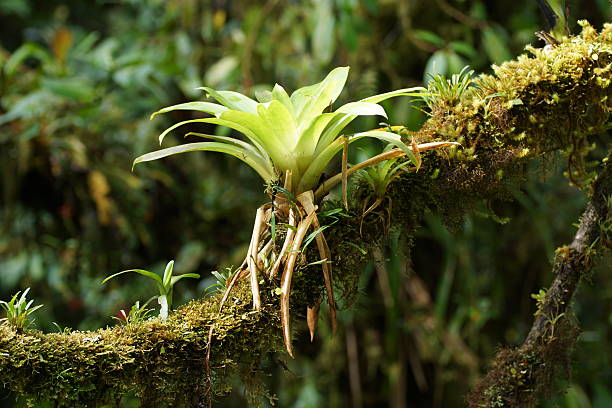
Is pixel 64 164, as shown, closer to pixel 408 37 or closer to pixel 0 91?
pixel 0 91

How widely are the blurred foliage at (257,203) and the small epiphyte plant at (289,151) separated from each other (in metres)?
0.94

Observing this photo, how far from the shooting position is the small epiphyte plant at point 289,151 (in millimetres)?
646

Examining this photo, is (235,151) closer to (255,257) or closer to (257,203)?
(255,257)

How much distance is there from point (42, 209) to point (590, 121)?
5.26ft

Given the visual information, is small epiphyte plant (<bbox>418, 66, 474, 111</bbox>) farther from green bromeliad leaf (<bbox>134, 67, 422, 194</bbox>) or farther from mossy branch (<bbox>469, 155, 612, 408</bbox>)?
mossy branch (<bbox>469, 155, 612, 408</bbox>)

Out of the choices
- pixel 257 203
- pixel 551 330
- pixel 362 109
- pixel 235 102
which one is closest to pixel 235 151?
pixel 235 102

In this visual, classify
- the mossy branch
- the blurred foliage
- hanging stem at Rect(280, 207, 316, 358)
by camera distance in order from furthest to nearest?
the blurred foliage, the mossy branch, hanging stem at Rect(280, 207, 316, 358)

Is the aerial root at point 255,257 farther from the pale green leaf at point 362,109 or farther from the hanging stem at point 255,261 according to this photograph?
the pale green leaf at point 362,109

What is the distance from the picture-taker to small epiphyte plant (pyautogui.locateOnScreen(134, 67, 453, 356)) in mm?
646

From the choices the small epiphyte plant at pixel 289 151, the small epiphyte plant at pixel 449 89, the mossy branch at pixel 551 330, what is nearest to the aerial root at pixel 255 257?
the small epiphyte plant at pixel 289 151

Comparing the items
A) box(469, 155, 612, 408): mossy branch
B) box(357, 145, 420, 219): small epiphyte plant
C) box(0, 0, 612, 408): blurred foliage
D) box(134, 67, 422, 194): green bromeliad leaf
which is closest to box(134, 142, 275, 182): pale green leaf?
box(134, 67, 422, 194): green bromeliad leaf

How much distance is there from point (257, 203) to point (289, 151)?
1316mm

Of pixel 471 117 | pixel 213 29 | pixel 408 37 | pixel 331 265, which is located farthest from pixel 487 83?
pixel 213 29

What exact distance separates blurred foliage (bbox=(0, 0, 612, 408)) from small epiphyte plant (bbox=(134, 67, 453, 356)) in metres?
0.94
